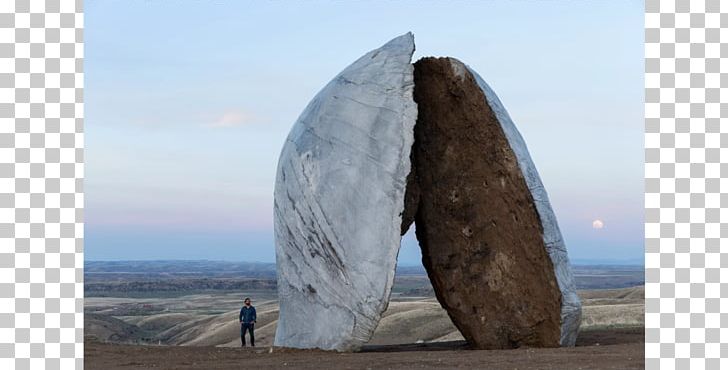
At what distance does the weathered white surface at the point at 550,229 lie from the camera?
1648 cm

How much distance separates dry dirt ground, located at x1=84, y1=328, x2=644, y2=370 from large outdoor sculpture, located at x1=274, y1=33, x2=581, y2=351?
2.66 ft

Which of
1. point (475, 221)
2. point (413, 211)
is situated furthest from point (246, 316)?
point (475, 221)

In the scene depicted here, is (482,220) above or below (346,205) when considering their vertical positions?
below

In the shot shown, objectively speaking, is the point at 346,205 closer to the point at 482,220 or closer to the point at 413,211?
the point at 413,211

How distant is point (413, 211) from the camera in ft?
55.9

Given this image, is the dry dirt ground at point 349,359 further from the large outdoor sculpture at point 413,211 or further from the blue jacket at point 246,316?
the blue jacket at point 246,316

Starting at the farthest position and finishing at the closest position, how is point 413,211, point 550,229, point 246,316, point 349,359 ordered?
1. point 246,316
2. point 413,211
3. point 550,229
4. point 349,359

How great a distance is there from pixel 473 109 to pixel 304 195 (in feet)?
12.0

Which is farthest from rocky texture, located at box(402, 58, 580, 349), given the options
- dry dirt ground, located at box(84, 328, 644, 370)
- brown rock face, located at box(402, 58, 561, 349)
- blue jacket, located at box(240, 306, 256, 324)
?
blue jacket, located at box(240, 306, 256, 324)

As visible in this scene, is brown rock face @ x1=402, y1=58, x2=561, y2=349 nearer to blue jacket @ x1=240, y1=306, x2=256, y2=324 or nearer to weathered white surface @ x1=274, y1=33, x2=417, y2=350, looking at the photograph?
weathered white surface @ x1=274, y1=33, x2=417, y2=350

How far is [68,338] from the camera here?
871cm

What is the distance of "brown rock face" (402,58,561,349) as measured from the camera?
16.7 m

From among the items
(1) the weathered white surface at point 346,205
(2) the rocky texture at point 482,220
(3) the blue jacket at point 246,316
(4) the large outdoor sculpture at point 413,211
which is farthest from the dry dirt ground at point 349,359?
Answer: (3) the blue jacket at point 246,316

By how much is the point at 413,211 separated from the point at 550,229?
94.9 inches
